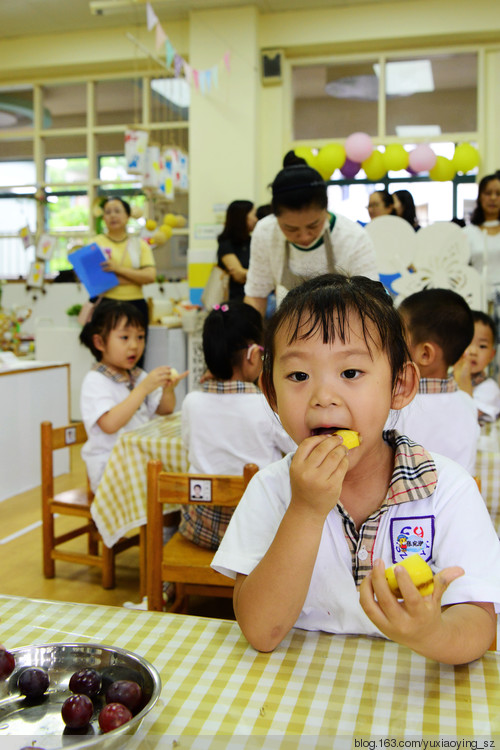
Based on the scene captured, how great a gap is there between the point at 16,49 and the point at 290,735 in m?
7.85

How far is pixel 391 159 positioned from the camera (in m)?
5.79

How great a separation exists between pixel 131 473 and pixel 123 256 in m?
2.84

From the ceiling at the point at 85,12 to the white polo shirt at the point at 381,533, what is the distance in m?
5.74

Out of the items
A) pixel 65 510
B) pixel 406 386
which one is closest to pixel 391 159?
pixel 65 510

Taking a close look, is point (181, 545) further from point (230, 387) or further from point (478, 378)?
point (478, 378)

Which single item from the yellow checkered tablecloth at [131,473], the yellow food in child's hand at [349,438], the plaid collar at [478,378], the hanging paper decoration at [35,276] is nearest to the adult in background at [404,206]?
the plaid collar at [478,378]

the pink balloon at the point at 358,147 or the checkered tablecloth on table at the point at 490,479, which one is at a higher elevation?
the pink balloon at the point at 358,147

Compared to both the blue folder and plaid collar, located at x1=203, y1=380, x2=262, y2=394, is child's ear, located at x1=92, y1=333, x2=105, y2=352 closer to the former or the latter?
plaid collar, located at x1=203, y1=380, x2=262, y2=394

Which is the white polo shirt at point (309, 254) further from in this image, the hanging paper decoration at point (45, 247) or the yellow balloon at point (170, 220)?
the hanging paper decoration at point (45, 247)

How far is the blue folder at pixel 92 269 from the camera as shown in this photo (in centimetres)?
458

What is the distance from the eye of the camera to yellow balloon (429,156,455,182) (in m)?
5.80

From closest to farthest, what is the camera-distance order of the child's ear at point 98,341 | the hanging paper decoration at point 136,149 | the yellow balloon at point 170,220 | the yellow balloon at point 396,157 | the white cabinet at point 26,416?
the child's ear at point 98,341 → the white cabinet at point 26,416 → the hanging paper decoration at point 136,149 → the yellow balloon at point 396,157 → the yellow balloon at point 170,220

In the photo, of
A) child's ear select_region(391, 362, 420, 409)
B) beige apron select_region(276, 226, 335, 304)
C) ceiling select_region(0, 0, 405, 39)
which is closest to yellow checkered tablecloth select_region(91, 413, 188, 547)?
beige apron select_region(276, 226, 335, 304)

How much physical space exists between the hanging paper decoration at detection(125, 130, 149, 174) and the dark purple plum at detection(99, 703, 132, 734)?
5.24m
